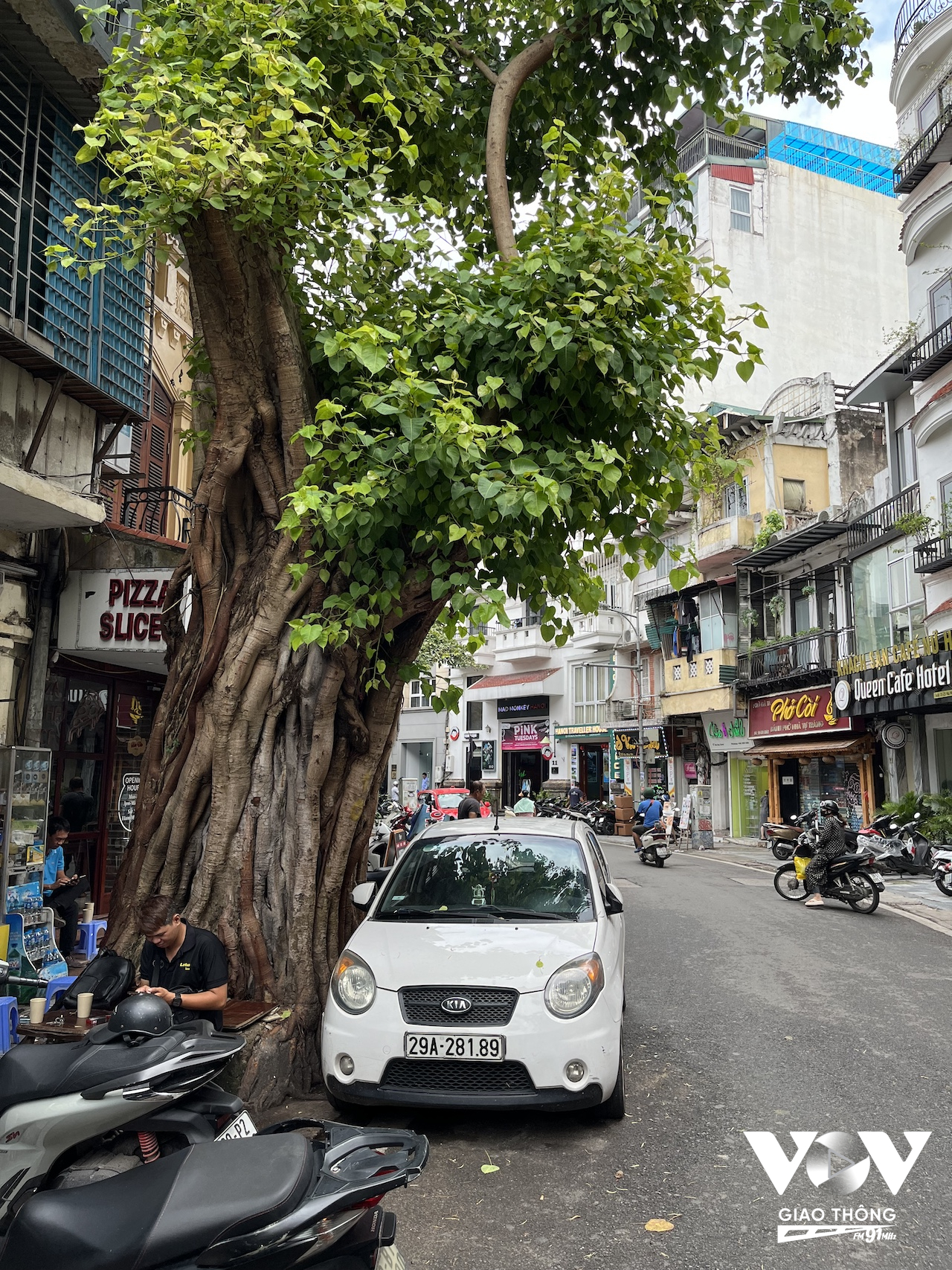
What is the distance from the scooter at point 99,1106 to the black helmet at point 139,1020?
0.03m

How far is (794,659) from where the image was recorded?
27656 mm

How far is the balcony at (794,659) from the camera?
25.7 m

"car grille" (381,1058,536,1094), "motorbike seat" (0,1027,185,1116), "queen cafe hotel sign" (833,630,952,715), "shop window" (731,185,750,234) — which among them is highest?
"shop window" (731,185,750,234)

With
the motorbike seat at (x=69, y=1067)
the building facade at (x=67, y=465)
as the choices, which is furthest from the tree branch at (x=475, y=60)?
the motorbike seat at (x=69, y=1067)

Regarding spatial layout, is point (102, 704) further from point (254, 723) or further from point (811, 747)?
point (811, 747)

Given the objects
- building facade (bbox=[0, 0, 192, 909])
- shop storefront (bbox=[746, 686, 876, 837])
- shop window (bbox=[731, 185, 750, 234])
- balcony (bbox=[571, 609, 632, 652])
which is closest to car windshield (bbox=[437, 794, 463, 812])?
shop storefront (bbox=[746, 686, 876, 837])

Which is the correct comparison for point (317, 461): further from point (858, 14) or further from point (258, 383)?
point (858, 14)

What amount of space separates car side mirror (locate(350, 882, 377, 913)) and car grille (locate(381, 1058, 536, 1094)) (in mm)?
1274

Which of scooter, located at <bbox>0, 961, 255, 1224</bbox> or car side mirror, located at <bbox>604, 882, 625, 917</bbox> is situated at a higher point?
car side mirror, located at <bbox>604, 882, 625, 917</bbox>

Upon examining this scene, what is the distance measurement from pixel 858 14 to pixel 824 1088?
7.99 meters

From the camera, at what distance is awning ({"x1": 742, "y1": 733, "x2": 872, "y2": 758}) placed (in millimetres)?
23812

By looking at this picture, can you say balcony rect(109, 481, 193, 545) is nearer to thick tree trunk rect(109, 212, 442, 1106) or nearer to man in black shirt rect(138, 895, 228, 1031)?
thick tree trunk rect(109, 212, 442, 1106)

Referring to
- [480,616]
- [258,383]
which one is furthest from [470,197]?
[480,616]

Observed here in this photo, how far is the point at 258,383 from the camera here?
6070 millimetres
